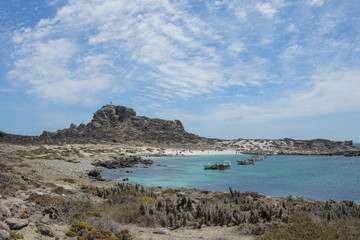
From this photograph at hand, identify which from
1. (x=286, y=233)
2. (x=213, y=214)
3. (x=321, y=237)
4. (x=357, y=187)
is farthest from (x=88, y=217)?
(x=357, y=187)

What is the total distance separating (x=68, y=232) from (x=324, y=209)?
10.4 meters

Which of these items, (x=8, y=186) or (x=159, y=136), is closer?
(x=8, y=186)

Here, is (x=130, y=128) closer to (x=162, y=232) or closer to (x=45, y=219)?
(x=45, y=219)

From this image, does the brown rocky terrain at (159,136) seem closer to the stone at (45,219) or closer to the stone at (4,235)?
the stone at (45,219)

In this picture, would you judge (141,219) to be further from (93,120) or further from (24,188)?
(93,120)

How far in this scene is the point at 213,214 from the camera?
388 inches

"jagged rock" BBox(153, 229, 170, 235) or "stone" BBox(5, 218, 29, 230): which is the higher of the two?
"stone" BBox(5, 218, 29, 230)

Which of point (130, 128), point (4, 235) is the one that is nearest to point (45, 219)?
point (4, 235)

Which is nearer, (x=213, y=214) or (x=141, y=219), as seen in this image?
(x=141, y=219)

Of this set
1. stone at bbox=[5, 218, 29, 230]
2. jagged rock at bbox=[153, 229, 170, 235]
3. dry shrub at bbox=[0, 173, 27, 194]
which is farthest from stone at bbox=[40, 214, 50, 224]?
dry shrub at bbox=[0, 173, 27, 194]

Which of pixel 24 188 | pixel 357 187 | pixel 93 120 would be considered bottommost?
pixel 357 187

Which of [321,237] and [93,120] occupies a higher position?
[93,120]

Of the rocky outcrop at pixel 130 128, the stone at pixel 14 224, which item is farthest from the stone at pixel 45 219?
the rocky outcrop at pixel 130 128

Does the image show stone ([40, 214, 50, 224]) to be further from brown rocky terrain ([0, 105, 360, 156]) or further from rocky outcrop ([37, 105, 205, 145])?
rocky outcrop ([37, 105, 205, 145])
